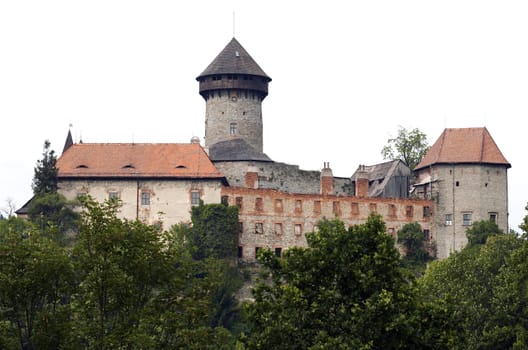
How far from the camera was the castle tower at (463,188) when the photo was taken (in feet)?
293

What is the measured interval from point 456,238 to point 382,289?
162 ft

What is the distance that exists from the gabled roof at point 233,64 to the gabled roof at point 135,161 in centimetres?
1086

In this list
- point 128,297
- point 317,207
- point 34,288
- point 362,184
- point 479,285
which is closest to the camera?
point 34,288

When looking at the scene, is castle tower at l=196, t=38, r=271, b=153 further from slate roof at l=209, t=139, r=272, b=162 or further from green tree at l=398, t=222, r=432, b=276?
green tree at l=398, t=222, r=432, b=276

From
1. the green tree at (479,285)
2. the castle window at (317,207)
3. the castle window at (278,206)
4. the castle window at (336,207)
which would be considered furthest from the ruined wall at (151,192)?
the green tree at (479,285)

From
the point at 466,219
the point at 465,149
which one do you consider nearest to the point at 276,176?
the point at 465,149

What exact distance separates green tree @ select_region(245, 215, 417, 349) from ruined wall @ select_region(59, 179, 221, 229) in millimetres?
42551

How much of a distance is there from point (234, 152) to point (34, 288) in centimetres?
5298

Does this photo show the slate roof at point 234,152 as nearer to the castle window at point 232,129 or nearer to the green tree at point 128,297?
the castle window at point 232,129

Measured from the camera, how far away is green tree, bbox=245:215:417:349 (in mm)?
40938

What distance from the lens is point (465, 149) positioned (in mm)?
91500

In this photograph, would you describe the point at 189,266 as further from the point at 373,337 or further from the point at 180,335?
the point at 373,337

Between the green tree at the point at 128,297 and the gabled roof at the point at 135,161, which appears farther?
the gabled roof at the point at 135,161

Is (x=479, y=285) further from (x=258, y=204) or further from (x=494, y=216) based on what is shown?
(x=258, y=204)
